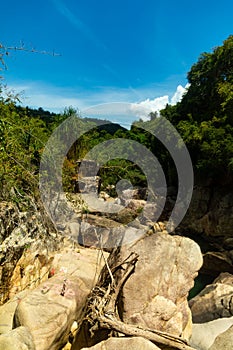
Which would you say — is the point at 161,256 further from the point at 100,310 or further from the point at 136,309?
the point at 100,310

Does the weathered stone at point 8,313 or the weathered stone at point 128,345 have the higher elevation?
the weathered stone at point 128,345

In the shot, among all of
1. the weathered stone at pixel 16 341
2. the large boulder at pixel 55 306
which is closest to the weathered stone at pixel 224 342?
the large boulder at pixel 55 306

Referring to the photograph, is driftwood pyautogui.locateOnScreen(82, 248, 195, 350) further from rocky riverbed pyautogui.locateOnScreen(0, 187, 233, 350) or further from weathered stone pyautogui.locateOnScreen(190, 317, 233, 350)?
weathered stone pyautogui.locateOnScreen(190, 317, 233, 350)

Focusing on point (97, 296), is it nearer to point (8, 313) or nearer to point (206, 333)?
point (8, 313)

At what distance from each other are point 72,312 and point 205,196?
14953mm

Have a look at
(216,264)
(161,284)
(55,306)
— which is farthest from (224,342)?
(216,264)

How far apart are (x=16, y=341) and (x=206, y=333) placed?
3.88 m

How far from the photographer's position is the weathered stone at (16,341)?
116 inches

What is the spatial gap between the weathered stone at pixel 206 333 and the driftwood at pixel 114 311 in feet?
4.84

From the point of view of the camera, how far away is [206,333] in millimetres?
5422

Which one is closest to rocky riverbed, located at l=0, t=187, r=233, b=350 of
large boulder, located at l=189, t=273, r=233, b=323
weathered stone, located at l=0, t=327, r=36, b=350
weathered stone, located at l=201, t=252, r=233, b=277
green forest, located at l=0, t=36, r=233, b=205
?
weathered stone, located at l=0, t=327, r=36, b=350

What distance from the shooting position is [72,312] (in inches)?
173

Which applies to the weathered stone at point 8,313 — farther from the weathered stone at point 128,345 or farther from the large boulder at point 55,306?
the weathered stone at point 128,345

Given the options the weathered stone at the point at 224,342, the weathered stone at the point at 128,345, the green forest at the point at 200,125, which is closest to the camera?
the weathered stone at the point at 128,345
